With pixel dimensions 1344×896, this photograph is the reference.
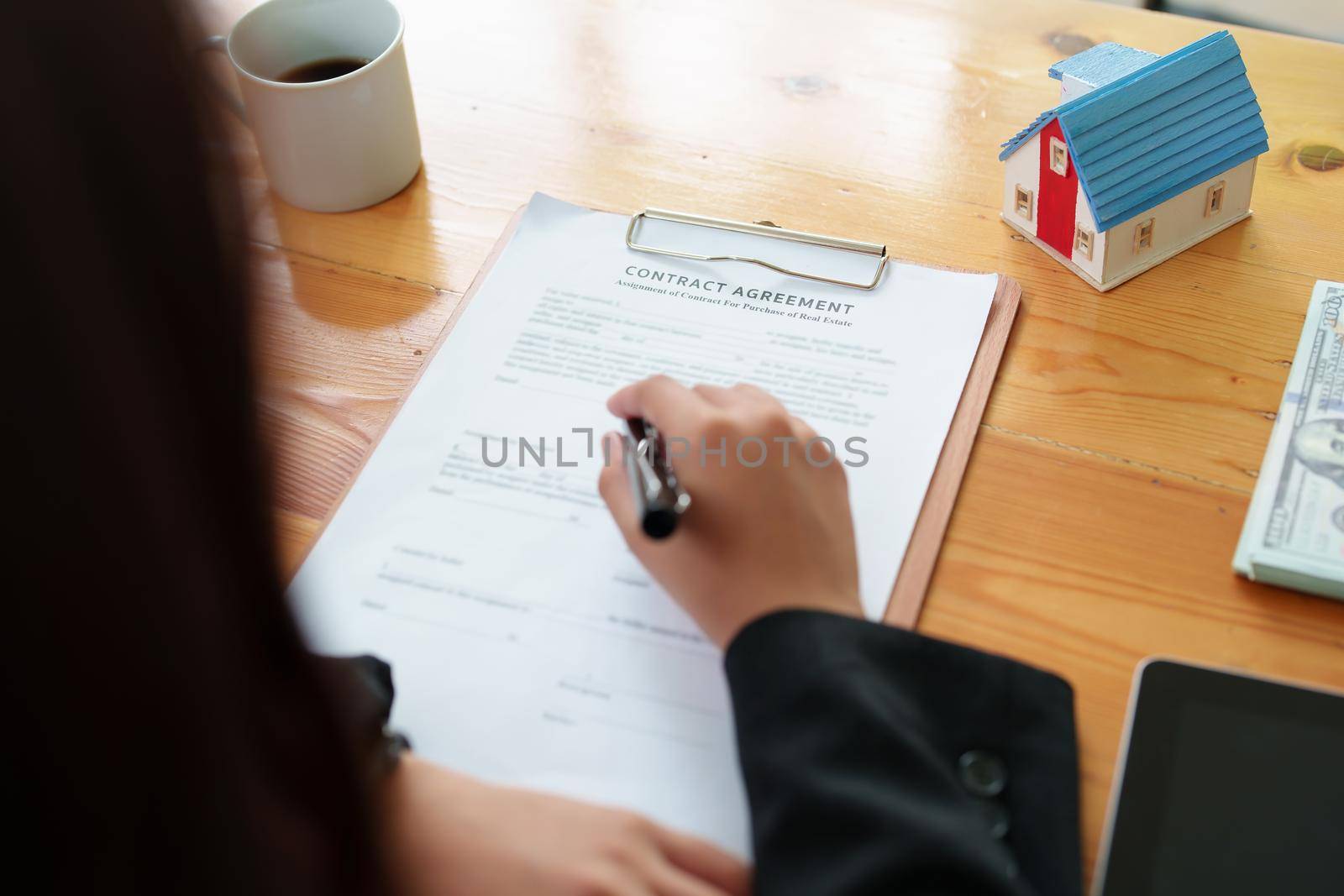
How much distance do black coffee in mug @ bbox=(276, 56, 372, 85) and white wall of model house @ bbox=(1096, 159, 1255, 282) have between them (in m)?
0.51

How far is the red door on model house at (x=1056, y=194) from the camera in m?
0.71

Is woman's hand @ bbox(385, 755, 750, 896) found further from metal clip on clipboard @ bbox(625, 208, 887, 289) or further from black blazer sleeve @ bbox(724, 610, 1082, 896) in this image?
metal clip on clipboard @ bbox(625, 208, 887, 289)

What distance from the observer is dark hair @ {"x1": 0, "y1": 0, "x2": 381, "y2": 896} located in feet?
0.69

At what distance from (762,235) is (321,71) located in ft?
1.12

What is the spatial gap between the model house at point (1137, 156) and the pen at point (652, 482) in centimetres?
31

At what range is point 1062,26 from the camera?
945 mm

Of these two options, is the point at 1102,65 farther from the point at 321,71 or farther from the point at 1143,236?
the point at 321,71

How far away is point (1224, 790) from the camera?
49 centimetres

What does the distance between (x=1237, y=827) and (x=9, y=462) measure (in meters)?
0.47

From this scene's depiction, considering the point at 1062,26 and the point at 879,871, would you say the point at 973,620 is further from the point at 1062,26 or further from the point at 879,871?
the point at 1062,26

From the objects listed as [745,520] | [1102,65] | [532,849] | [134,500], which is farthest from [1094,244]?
[134,500]

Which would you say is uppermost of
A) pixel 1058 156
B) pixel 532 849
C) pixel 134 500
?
pixel 134 500

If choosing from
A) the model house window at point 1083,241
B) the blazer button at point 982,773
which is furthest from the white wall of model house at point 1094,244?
the blazer button at point 982,773

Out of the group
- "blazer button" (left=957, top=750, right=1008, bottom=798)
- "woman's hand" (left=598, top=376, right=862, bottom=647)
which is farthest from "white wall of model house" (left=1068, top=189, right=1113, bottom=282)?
"blazer button" (left=957, top=750, right=1008, bottom=798)
